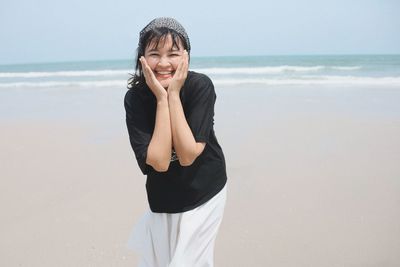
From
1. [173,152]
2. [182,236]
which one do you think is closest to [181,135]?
[173,152]

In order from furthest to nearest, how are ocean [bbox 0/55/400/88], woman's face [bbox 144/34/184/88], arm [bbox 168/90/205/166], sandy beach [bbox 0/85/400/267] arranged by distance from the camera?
ocean [bbox 0/55/400/88] → sandy beach [bbox 0/85/400/267] → woman's face [bbox 144/34/184/88] → arm [bbox 168/90/205/166]

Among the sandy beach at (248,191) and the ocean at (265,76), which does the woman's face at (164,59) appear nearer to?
the sandy beach at (248,191)

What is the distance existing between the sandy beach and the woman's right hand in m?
1.88

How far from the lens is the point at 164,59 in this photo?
173 centimetres

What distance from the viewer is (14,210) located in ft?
13.3

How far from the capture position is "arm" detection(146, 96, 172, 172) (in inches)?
63.5

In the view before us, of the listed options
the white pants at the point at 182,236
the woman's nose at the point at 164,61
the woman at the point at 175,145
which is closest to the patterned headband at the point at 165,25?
the woman at the point at 175,145

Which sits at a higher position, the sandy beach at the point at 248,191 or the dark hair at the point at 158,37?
the dark hair at the point at 158,37

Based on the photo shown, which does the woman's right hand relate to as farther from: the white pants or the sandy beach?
the sandy beach

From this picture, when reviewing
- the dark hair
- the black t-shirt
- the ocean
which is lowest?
the ocean

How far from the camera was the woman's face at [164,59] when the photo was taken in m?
1.72

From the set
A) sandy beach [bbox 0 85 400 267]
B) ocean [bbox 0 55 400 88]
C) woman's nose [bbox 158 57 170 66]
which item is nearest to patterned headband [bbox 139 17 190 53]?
woman's nose [bbox 158 57 170 66]

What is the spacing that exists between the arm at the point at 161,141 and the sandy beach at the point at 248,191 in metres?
1.74

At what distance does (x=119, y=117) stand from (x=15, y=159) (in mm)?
3244
